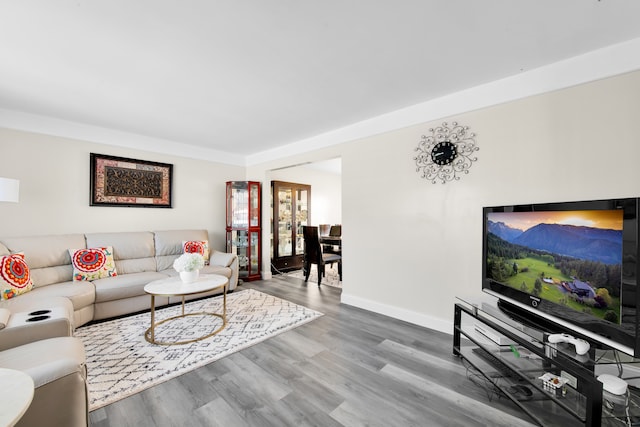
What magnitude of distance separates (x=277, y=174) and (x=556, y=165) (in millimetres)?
4707

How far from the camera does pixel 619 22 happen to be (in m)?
1.68

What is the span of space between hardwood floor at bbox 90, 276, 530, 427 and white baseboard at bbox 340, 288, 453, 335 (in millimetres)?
149

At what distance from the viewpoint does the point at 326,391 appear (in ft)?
5.89

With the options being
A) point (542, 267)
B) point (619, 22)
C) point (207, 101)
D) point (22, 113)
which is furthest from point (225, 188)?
point (619, 22)

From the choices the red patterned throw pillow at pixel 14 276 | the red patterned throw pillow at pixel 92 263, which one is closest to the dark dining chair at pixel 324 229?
the red patterned throw pillow at pixel 92 263

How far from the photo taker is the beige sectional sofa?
121 centimetres

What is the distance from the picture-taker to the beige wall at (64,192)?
10.2 ft

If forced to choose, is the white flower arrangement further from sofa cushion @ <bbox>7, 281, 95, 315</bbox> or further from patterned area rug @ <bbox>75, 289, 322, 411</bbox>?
sofa cushion @ <bbox>7, 281, 95, 315</bbox>

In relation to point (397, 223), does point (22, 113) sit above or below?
above

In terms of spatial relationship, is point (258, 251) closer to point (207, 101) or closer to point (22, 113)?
point (207, 101)

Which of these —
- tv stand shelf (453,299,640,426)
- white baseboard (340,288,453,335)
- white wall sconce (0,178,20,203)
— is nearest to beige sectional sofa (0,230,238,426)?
white wall sconce (0,178,20,203)

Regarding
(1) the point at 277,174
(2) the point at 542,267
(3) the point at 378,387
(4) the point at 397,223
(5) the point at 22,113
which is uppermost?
(5) the point at 22,113

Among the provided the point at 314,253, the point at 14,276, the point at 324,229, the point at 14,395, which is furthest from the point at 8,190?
the point at 324,229

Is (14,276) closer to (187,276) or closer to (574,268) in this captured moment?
(187,276)
